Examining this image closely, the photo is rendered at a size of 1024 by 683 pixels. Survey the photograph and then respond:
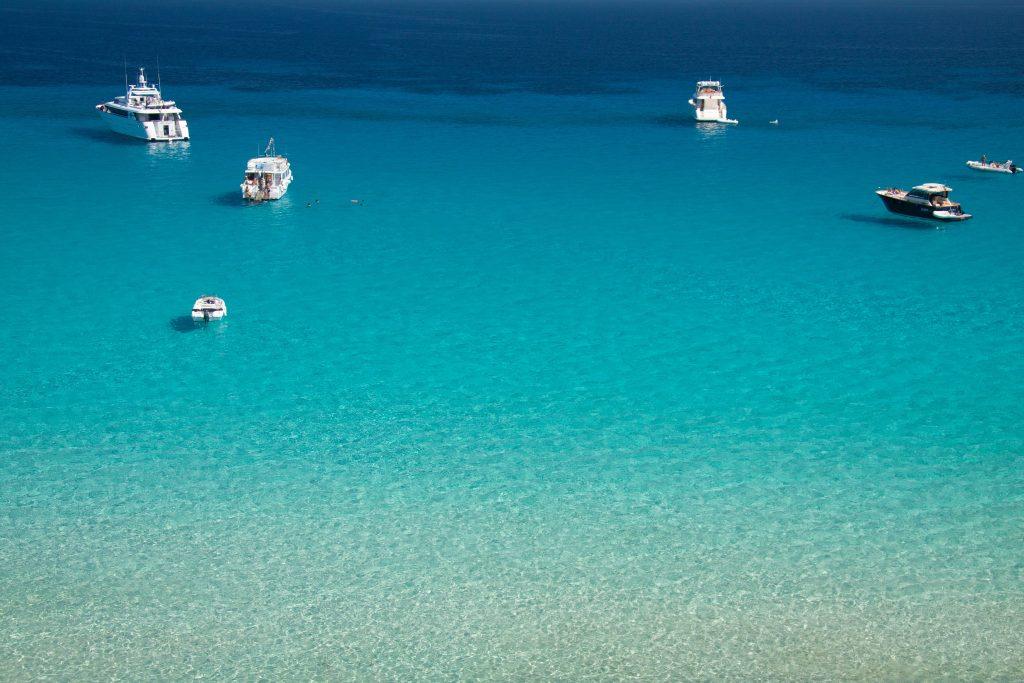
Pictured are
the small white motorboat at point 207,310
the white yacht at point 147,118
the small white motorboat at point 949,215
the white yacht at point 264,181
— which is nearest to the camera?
the small white motorboat at point 207,310

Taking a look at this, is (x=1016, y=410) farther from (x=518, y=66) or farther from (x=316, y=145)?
(x=518, y=66)

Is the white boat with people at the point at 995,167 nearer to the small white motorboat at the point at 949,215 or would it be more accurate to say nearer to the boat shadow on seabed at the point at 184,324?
the small white motorboat at the point at 949,215

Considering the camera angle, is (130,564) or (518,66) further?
(518,66)

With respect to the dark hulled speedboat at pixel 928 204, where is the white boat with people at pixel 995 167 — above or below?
above

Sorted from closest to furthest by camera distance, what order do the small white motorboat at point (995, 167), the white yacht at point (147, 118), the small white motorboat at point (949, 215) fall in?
the small white motorboat at point (949, 215) → the small white motorboat at point (995, 167) → the white yacht at point (147, 118)

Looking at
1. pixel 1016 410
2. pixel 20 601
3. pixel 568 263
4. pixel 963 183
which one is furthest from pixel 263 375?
pixel 963 183

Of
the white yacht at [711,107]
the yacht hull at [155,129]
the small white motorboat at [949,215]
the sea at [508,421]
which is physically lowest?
the sea at [508,421]

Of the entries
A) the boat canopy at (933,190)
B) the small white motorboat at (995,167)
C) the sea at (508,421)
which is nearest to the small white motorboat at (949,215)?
the sea at (508,421)
